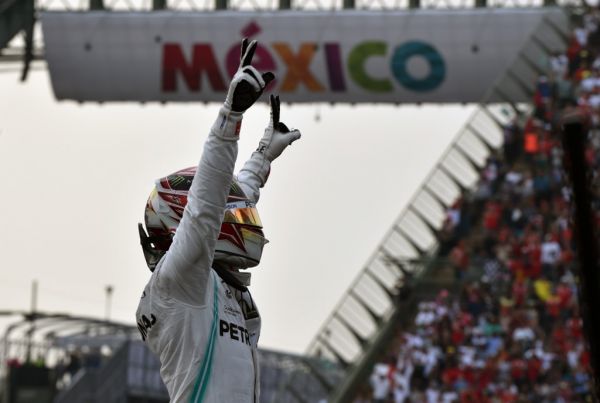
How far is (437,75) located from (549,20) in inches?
261

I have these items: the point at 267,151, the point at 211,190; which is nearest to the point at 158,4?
the point at 267,151

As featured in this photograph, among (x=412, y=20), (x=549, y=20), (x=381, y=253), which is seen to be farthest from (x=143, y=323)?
(x=412, y=20)

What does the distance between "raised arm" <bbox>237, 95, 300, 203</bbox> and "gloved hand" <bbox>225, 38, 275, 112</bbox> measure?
1015 mm

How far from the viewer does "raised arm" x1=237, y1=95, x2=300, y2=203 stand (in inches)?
232

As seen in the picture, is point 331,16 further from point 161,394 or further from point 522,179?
point 522,179

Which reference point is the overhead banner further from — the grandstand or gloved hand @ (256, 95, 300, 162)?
gloved hand @ (256, 95, 300, 162)

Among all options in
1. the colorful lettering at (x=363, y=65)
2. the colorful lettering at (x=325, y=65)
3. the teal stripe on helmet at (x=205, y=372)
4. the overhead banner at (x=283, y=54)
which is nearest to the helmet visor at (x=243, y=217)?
the teal stripe on helmet at (x=205, y=372)

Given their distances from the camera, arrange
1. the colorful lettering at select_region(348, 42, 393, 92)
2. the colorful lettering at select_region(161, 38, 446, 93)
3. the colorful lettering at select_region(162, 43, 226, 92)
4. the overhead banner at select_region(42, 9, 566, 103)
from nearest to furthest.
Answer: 1. the overhead banner at select_region(42, 9, 566, 103)
2. the colorful lettering at select_region(161, 38, 446, 93)
3. the colorful lettering at select_region(348, 42, 393, 92)
4. the colorful lettering at select_region(162, 43, 226, 92)

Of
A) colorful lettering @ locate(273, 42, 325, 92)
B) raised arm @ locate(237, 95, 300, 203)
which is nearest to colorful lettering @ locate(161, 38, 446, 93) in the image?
colorful lettering @ locate(273, 42, 325, 92)

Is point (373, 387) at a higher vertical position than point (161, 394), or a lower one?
higher

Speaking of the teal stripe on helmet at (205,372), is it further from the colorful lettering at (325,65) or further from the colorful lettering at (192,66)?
the colorful lettering at (192,66)

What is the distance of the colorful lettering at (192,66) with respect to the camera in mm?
37562

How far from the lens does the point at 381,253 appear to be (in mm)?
25547

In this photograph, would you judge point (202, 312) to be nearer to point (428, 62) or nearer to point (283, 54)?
point (428, 62)
